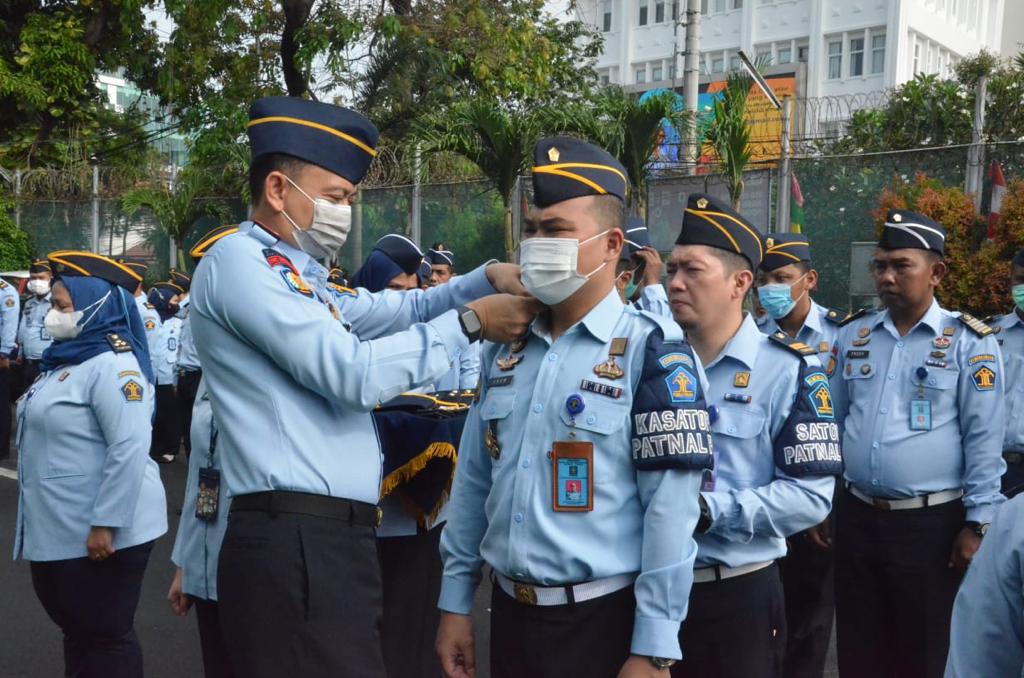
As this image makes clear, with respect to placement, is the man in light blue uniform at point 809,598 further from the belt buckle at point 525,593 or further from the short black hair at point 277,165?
the short black hair at point 277,165

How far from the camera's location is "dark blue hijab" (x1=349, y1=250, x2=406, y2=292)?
16.4ft

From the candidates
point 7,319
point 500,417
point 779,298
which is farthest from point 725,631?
point 7,319

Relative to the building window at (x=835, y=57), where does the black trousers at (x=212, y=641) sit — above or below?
below

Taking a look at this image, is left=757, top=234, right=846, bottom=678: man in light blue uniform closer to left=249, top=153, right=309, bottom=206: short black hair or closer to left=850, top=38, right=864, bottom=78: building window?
left=249, top=153, right=309, bottom=206: short black hair

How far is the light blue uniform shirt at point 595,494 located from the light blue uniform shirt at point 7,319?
9.79 meters

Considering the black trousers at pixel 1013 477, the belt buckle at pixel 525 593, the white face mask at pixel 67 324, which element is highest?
the white face mask at pixel 67 324

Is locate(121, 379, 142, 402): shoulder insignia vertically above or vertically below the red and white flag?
below

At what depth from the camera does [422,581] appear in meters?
3.83

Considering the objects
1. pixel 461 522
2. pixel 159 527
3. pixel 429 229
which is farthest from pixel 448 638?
pixel 429 229

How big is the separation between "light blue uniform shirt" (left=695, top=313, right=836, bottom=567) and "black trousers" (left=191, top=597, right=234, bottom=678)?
140 centimetres

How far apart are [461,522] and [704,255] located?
1243 millimetres

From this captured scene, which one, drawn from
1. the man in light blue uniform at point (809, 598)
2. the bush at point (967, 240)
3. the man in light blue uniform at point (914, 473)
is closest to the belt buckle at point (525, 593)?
the man in light blue uniform at point (809, 598)

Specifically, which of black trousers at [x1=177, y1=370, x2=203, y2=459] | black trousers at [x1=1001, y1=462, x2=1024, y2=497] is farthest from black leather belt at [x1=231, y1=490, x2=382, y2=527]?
black trousers at [x1=177, y1=370, x2=203, y2=459]

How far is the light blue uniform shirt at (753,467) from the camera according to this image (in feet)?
9.81
